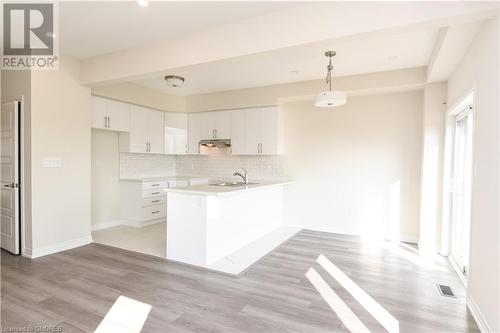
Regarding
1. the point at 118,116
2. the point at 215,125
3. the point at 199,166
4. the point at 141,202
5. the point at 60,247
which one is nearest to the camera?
the point at 60,247

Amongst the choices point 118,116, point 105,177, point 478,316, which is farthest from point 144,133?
point 478,316

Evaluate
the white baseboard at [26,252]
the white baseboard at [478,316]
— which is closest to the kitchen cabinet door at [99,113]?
the white baseboard at [26,252]

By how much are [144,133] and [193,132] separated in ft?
3.33

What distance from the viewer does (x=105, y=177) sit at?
5.21 metres

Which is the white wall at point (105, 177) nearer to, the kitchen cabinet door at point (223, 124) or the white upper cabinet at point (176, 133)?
the white upper cabinet at point (176, 133)

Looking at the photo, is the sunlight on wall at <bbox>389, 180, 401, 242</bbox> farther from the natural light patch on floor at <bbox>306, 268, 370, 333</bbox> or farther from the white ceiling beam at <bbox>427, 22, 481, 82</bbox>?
the natural light patch on floor at <bbox>306, 268, 370, 333</bbox>

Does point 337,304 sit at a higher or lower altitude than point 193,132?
lower

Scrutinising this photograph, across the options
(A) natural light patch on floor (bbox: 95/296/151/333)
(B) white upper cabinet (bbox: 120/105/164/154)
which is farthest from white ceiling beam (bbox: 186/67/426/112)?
(A) natural light patch on floor (bbox: 95/296/151/333)

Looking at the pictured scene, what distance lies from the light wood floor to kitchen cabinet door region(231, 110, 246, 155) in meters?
2.31

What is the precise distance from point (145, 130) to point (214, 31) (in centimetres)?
316

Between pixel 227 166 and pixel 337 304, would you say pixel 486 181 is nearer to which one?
pixel 337 304

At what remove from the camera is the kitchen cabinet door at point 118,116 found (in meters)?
4.80

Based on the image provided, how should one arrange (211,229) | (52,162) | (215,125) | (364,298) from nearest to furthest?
(364,298), (211,229), (52,162), (215,125)

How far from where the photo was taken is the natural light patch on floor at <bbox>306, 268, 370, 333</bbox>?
7.06ft
